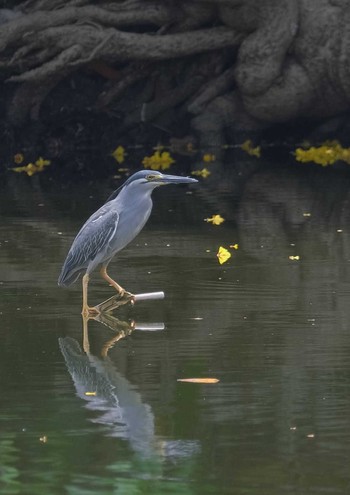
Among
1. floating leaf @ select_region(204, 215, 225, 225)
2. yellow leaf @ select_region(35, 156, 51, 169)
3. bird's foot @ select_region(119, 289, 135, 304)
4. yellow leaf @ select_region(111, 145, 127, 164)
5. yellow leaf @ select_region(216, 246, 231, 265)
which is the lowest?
yellow leaf @ select_region(111, 145, 127, 164)

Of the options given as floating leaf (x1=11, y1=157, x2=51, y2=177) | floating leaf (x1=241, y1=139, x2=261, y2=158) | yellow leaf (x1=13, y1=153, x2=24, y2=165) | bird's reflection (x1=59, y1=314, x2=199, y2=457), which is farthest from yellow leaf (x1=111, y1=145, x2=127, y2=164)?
bird's reflection (x1=59, y1=314, x2=199, y2=457)

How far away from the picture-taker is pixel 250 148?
18.9m

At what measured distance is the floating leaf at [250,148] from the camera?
18.5 meters

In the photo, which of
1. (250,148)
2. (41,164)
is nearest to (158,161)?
(41,164)

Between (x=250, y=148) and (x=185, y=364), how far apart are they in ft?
39.3

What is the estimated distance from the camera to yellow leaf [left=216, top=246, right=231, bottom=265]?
10.00 m

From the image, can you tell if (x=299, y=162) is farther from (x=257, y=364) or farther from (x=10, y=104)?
(x=257, y=364)

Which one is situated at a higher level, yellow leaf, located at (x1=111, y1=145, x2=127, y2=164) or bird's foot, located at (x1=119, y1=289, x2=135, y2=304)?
bird's foot, located at (x1=119, y1=289, x2=135, y2=304)

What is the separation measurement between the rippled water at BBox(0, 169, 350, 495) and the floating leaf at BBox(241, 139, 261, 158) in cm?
646

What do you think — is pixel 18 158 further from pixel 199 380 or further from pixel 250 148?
pixel 199 380

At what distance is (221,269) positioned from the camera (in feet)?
31.6

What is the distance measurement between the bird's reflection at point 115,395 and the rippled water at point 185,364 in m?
0.01

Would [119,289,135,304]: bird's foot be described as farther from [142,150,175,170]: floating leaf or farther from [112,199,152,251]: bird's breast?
[142,150,175,170]: floating leaf

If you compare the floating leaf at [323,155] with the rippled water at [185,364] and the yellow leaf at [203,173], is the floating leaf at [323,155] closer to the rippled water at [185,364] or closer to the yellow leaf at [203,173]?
the yellow leaf at [203,173]
